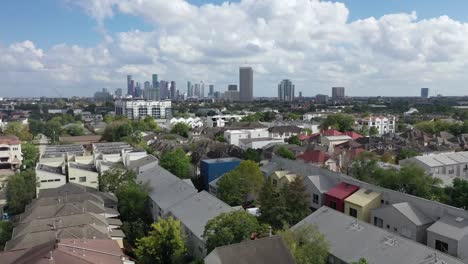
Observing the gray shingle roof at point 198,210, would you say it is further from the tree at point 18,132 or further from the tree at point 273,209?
the tree at point 18,132

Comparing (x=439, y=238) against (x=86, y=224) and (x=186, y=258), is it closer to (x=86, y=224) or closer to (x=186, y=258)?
(x=186, y=258)

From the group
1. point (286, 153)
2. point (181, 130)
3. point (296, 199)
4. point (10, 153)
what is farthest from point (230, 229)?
point (181, 130)

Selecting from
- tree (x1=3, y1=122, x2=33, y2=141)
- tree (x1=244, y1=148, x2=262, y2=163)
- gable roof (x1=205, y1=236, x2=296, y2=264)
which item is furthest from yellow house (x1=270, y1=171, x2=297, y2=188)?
tree (x1=3, y1=122, x2=33, y2=141)

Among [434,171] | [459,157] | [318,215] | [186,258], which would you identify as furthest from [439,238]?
[459,157]

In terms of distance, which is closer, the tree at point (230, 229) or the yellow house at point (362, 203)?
the tree at point (230, 229)

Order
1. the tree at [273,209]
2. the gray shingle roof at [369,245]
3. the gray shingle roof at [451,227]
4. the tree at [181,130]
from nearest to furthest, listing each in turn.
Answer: the gray shingle roof at [369,245]
the gray shingle roof at [451,227]
the tree at [273,209]
the tree at [181,130]

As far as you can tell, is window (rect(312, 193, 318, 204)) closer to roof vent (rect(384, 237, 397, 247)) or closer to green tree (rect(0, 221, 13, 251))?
roof vent (rect(384, 237, 397, 247))

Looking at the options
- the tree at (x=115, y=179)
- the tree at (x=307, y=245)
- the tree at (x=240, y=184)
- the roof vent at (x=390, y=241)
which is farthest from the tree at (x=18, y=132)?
the roof vent at (x=390, y=241)
